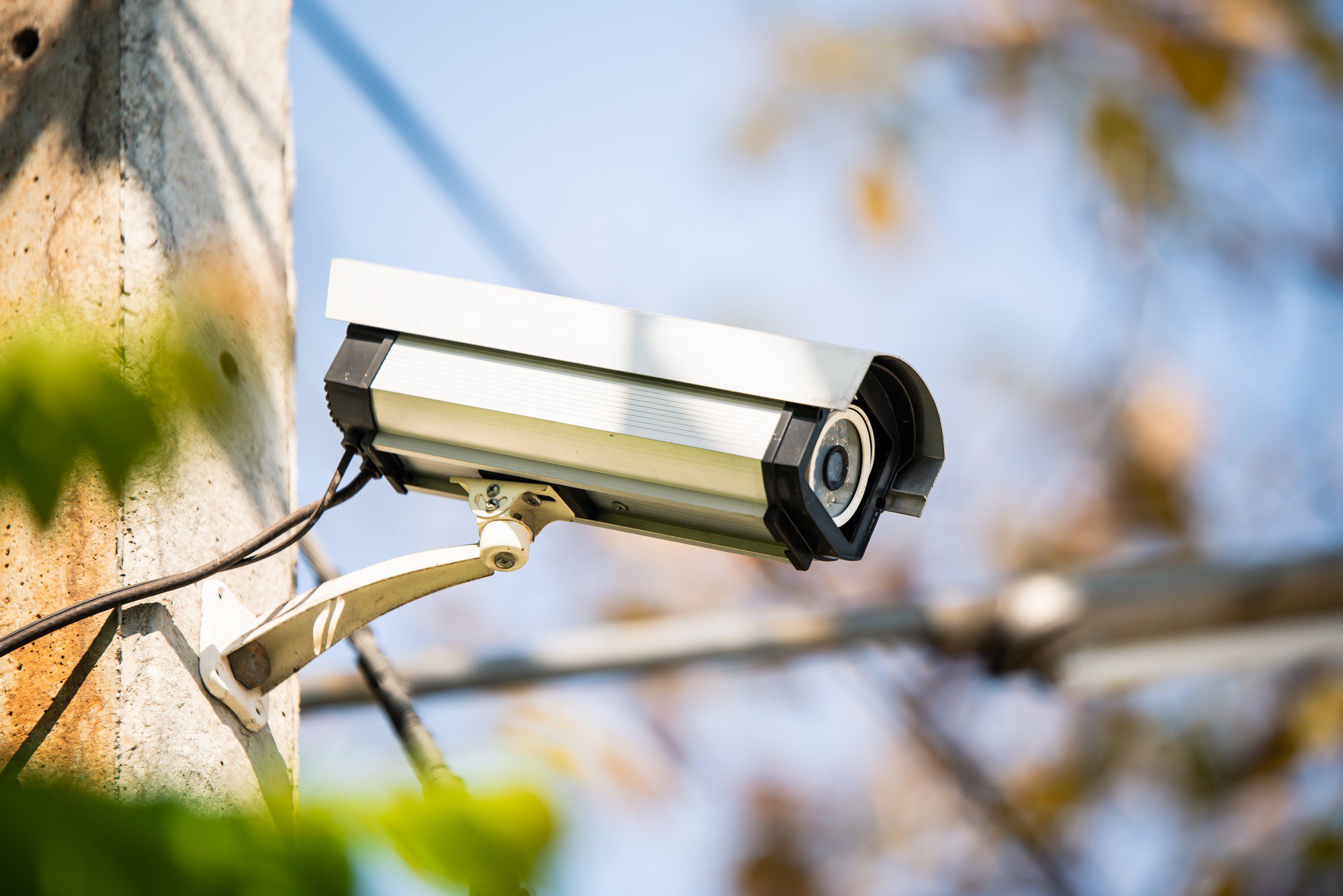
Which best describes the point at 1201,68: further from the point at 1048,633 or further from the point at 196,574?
the point at 196,574

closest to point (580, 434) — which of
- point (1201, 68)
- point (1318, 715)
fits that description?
point (1318, 715)

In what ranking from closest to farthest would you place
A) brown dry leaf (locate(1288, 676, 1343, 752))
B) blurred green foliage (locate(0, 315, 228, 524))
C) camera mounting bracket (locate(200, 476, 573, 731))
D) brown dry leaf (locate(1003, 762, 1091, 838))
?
blurred green foliage (locate(0, 315, 228, 524)) → camera mounting bracket (locate(200, 476, 573, 731)) → brown dry leaf (locate(1288, 676, 1343, 752)) → brown dry leaf (locate(1003, 762, 1091, 838))

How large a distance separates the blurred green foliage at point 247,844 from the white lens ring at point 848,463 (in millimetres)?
591

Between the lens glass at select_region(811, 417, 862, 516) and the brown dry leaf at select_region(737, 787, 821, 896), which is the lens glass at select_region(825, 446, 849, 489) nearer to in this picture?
the lens glass at select_region(811, 417, 862, 516)

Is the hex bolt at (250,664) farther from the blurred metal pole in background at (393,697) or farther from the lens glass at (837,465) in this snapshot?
the lens glass at (837,465)

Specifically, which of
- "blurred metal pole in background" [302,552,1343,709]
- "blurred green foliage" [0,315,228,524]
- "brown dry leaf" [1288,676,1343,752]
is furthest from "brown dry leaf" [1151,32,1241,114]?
"blurred green foliage" [0,315,228,524]

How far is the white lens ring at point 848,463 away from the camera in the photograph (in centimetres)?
102

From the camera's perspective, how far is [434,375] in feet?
3.40

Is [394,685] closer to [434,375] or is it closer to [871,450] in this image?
[434,375]

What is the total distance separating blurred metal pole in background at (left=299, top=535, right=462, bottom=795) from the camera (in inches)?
44.4

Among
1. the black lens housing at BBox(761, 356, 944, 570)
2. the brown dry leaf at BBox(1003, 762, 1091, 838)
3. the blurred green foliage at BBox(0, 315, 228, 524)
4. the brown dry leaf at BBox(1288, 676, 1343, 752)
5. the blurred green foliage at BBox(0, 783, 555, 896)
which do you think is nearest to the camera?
the blurred green foliage at BBox(0, 783, 555, 896)

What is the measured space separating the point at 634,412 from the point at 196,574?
388 millimetres

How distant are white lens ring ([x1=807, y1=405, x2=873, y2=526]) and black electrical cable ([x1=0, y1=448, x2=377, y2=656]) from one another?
40 cm

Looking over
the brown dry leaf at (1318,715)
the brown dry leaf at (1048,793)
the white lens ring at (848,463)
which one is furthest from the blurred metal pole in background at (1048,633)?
the brown dry leaf at (1048,793)
